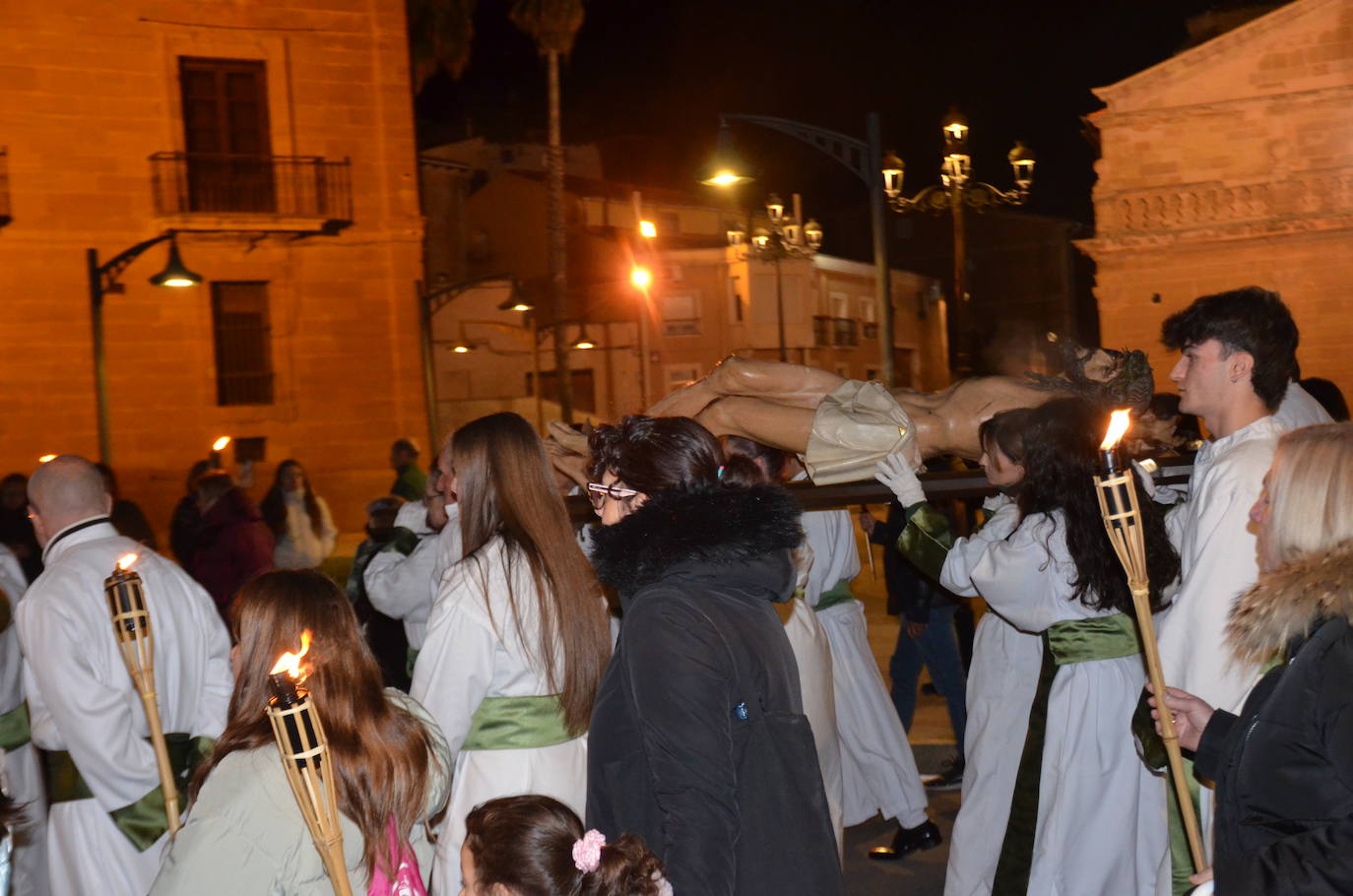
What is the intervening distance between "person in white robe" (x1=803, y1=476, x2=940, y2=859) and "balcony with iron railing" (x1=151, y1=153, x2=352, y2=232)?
49.6ft

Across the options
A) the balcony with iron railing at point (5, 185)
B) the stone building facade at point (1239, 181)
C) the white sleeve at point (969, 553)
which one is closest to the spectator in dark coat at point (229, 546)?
the white sleeve at point (969, 553)

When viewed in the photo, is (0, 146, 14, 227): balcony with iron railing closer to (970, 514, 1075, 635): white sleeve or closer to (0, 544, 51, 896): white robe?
(0, 544, 51, 896): white robe

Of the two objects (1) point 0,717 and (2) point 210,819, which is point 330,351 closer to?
(1) point 0,717

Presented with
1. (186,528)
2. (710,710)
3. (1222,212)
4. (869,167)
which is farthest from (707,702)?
(1222,212)

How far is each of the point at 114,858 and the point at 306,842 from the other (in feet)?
7.31

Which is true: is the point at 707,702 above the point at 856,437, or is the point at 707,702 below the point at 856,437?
below

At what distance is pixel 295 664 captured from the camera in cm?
274

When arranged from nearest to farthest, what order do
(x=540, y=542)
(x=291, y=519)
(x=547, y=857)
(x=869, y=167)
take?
(x=547, y=857) < (x=540, y=542) < (x=869, y=167) < (x=291, y=519)

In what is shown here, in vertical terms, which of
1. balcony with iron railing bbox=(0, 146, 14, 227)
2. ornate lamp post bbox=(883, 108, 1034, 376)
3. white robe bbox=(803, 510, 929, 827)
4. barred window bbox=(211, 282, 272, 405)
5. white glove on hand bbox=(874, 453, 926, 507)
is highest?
balcony with iron railing bbox=(0, 146, 14, 227)

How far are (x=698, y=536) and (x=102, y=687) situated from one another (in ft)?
8.15

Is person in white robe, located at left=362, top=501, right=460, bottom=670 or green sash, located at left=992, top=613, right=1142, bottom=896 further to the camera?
person in white robe, located at left=362, top=501, right=460, bottom=670

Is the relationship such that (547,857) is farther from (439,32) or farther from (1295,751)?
(439,32)

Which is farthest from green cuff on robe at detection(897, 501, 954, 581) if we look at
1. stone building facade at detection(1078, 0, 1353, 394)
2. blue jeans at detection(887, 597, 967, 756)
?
stone building facade at detection(1078, 0, 1353, 394)

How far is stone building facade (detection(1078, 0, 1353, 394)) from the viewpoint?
33000mm
